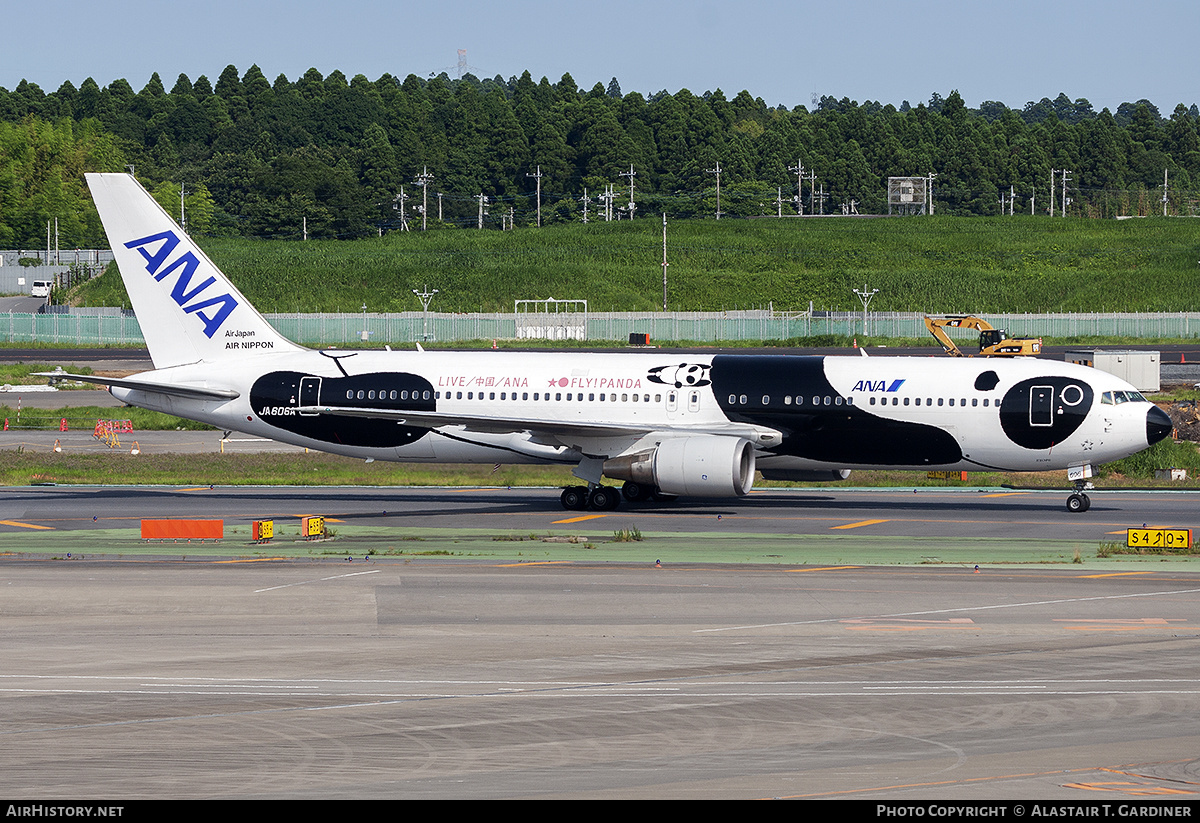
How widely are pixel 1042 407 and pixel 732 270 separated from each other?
13429 centimetres

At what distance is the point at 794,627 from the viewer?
22.8 m

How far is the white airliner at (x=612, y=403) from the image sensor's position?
123 feet

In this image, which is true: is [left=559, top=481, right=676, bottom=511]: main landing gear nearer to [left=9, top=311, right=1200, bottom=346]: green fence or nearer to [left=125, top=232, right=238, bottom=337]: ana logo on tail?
[left=125, top=232, right=238, bottom=337]: ana logo on tail

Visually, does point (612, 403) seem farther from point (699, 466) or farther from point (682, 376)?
point (699, 466)

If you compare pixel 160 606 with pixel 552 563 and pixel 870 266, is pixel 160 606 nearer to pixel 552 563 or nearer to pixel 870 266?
pixel 552 563

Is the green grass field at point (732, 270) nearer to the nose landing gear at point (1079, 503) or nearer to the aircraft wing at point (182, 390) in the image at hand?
the aircraft wing at point (182, 390)

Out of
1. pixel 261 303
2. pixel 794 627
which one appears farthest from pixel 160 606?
pixel 261 303

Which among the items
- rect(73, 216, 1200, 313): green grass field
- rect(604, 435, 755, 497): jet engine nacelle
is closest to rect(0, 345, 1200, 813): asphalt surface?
rect(604, 435, 755, 497): jet engine nacelle

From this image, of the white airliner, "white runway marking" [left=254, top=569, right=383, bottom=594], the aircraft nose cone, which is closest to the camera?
"white runway marking" [left=254, top=569, right=383, bottom=594]

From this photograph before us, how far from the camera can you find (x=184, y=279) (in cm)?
4084

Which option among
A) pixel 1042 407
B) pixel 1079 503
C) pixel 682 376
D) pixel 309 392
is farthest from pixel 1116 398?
pixel 309 392

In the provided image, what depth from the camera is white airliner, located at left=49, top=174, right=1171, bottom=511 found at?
123 ft

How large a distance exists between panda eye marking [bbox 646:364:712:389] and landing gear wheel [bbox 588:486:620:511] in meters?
3.50

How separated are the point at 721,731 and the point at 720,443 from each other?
68.4 ft
